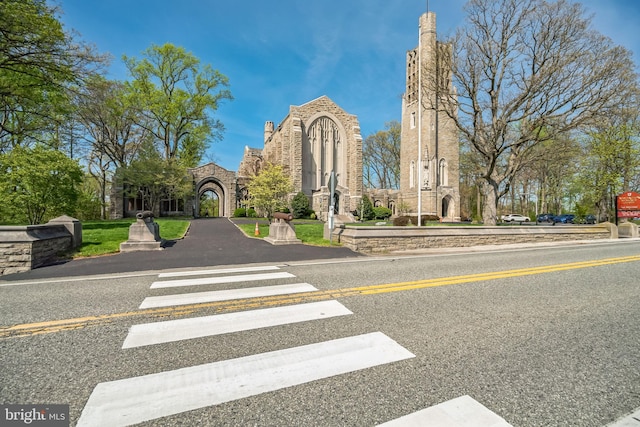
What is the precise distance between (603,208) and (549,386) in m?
38.9

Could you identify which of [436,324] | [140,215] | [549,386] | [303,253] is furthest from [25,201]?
[549,386]

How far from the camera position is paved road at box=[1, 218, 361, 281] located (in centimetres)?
719

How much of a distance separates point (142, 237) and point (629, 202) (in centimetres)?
3144

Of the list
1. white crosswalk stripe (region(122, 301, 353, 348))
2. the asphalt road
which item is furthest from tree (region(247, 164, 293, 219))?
white crosswalk stripe (region(122, 301, 353, 348))

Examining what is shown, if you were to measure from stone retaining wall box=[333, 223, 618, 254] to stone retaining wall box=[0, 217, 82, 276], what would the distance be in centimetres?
958

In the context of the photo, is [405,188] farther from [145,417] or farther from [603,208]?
[145,417]

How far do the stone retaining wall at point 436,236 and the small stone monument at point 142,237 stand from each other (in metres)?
7.25

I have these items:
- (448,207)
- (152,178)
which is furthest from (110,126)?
(448,207)

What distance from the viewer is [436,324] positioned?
11.7 feet

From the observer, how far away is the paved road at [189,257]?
23.6 ft

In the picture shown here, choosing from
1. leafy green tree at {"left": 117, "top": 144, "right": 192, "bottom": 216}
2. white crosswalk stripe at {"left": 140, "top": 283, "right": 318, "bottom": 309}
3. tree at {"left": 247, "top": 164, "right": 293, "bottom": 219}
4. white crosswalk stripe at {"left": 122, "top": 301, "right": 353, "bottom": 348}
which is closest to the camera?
white crosswalk stripe at {"left": 122, "top": 301, "right": 353, "bottom": 348}

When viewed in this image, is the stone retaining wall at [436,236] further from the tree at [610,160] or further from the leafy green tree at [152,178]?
the leafy green tree at [152,178]

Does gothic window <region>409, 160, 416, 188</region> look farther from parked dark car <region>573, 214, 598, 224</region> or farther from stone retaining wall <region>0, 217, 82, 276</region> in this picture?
stone retaining wall <region>0, 217, 82, 276</region>

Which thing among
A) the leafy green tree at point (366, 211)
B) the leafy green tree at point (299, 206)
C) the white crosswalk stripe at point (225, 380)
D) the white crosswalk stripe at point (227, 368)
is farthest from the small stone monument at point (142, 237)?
the leafy green tree at point (366, 211)
